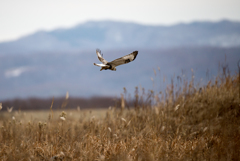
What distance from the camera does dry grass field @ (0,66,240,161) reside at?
327cm

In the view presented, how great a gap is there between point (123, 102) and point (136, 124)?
29.8 inches

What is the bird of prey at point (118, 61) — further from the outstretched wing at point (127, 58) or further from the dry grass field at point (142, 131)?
the dry grass field at point (142, 131)

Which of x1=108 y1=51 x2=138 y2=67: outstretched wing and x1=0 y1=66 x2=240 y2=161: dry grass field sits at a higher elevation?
x1=108 y1=51 x2=138 y2=67: outstretched wing

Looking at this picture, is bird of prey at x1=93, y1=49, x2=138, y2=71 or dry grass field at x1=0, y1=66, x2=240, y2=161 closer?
bird of prey at x1=93, y1=49, x2=138, y2=71

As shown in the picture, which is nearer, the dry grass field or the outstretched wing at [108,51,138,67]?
the outstretched wing at [108,51,138,67]

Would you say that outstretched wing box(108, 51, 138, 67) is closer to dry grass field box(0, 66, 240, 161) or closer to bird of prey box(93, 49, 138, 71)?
bird of prey box(93, 49, 138, 71)

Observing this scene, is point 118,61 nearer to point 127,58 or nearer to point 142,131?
point 127,58

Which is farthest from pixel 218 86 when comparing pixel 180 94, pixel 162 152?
pixel 162 152

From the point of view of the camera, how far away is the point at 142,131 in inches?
172

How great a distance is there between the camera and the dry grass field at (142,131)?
3.27 m

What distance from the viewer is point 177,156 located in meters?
3.29

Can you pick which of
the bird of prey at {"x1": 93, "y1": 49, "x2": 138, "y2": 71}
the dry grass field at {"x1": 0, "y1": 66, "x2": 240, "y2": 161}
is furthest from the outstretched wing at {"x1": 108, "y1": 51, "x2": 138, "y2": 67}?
the dry grass field at {"x1": 0, "y1": 66, "x2": 240, "y2": 161}

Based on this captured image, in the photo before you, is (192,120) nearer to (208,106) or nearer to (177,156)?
(208,106)

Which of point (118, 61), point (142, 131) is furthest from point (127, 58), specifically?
point (142, 131)
